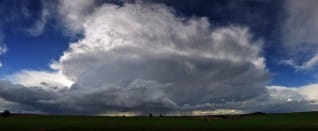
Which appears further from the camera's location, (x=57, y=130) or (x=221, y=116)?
(x=221, y=116)

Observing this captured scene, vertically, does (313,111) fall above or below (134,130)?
above

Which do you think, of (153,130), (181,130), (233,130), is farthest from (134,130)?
(233,130)

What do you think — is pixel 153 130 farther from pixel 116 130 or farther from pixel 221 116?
pixel 221 116

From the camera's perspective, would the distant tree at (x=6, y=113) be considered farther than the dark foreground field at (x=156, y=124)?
Yes

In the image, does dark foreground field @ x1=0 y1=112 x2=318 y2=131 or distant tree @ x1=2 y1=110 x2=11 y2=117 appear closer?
dark foreground field @ x1=0 y1=112 x2=318 y2=131

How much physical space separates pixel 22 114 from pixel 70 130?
9486 cm

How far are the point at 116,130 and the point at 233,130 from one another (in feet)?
93.4

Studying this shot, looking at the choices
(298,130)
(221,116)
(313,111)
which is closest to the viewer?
(298,130)

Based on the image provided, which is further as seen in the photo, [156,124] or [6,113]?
[6,113]

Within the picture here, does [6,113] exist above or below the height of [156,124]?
above

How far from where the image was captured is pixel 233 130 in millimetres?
91312

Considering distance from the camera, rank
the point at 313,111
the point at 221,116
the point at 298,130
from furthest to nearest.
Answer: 1. the point at 313,111
2. the point at 221,116
3. the point at 298,130

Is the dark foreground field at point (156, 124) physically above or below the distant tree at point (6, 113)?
below

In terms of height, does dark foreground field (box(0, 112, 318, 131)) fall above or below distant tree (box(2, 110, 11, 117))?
below
